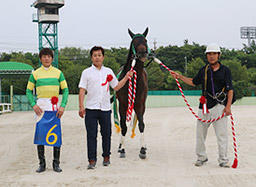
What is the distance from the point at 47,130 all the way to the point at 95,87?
1.05m

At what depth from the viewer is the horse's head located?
6.09 meters

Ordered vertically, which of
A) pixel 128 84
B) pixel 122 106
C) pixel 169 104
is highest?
pixel 128 84

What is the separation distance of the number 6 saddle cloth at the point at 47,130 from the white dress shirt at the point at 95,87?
62 cm

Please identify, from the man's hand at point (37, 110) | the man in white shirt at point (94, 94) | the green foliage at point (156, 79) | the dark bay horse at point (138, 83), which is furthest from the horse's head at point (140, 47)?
the green foliage at point (156, 79)

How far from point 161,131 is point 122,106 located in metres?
4.26

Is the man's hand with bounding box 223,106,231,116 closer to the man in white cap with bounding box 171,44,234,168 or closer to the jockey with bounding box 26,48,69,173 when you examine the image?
the man in white cap with bounding box 171,44,234,168

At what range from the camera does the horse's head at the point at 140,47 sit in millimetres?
6090

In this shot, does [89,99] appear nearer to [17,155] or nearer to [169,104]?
[17,155]

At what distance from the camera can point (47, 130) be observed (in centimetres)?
548

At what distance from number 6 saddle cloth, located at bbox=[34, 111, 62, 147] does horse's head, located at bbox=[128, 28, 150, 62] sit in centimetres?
184

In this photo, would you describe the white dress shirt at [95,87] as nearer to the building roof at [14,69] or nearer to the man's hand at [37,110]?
the man's hand at [37,110]

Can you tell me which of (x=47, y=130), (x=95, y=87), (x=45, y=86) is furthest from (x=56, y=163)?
(x=95, y=87)

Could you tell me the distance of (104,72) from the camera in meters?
5.71

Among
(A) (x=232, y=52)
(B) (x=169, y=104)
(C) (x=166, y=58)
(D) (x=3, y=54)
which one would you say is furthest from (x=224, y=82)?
(D) (x=3, y=54)
